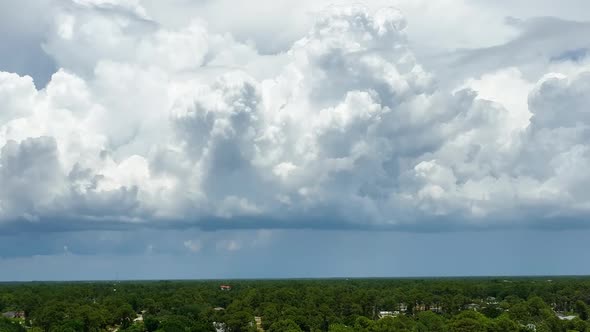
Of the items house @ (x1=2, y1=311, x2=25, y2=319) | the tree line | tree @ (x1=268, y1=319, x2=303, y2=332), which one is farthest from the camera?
house @ (x1=2, y1=311, x2=25, y2=319)

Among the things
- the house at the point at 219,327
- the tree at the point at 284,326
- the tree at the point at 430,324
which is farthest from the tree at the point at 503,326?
the house at the point at 219,327

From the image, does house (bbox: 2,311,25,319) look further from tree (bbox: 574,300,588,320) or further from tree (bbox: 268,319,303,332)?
tree (bbox: 574,300,588,320)

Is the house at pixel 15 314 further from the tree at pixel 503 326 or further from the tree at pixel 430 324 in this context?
the tree at pixel 503 326

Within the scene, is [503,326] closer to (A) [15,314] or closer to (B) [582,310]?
(B) [582,310]

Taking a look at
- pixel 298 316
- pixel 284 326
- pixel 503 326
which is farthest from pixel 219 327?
→ pixel 503 326

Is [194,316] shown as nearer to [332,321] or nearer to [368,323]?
[332,321]

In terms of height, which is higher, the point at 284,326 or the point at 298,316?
the point at 298,316

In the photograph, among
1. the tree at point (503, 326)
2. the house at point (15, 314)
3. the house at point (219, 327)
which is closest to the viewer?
the tree at point (503, 326)

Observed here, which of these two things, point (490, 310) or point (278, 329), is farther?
point (490, 310)

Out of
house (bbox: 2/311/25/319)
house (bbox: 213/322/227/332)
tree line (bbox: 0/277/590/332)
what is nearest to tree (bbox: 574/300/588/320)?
tree line (bbox: 0/277/590/332)

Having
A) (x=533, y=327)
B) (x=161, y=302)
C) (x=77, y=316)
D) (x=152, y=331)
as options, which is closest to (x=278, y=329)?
(x=152, y=331)

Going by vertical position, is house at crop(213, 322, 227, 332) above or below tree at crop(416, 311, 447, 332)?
below

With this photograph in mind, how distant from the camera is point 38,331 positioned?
5113 inches

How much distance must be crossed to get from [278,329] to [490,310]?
194 feet
